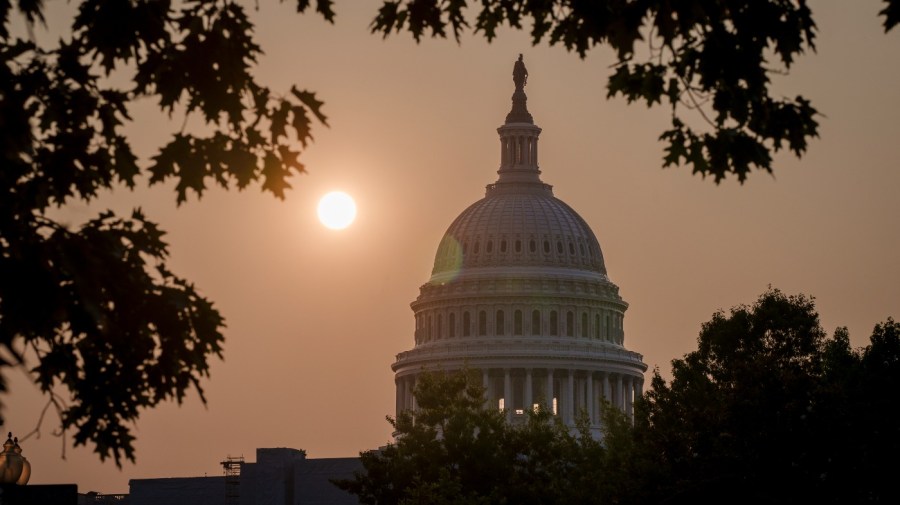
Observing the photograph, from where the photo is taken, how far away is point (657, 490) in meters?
67.4

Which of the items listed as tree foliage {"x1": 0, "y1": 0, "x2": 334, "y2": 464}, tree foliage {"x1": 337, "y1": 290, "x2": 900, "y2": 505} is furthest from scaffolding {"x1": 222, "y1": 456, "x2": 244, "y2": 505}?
tree foliage {"x1": 0, "y1": 0, "x2": 334, "y2": 464}

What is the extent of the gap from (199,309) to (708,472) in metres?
49.2

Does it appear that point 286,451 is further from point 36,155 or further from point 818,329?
point 36,155

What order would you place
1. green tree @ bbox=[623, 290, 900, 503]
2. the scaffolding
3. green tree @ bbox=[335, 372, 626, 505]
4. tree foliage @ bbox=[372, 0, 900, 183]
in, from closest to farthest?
Result: tree foliage @ bbox=[372, 0, 900, 183] < green tree @ bbox=[623, 290, 900, 503] < green tree @ bbox=[335, 372, 626, 505] < the scaffolding

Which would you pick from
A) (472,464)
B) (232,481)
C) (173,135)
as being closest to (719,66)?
(173,135)

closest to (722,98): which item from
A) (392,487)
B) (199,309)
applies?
(199,309)

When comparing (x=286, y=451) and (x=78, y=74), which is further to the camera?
(x=286, y=451)

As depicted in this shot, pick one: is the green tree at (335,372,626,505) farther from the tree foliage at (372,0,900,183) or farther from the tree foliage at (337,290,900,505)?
the tree foliage at (372,0,900,183)

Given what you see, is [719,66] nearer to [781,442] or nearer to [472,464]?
[781,442]

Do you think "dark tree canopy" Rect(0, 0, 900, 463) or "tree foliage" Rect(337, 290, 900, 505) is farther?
"tree foliage" Rect(337, 290, 900, 505)

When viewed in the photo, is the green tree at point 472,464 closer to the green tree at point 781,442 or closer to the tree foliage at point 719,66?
the green tree at point 781,442

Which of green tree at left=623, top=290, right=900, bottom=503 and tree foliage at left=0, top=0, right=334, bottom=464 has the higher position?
green tree at left=623, top=290, right=900, bottom=503

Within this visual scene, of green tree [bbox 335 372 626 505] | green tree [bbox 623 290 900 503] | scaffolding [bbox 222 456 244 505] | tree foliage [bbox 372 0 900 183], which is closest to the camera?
tree foliage [bbox 372 0 900 183]

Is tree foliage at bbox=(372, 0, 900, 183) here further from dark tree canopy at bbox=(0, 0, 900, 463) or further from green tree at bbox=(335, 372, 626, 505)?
green tree at bbox=(335, 372, 626, 505)
